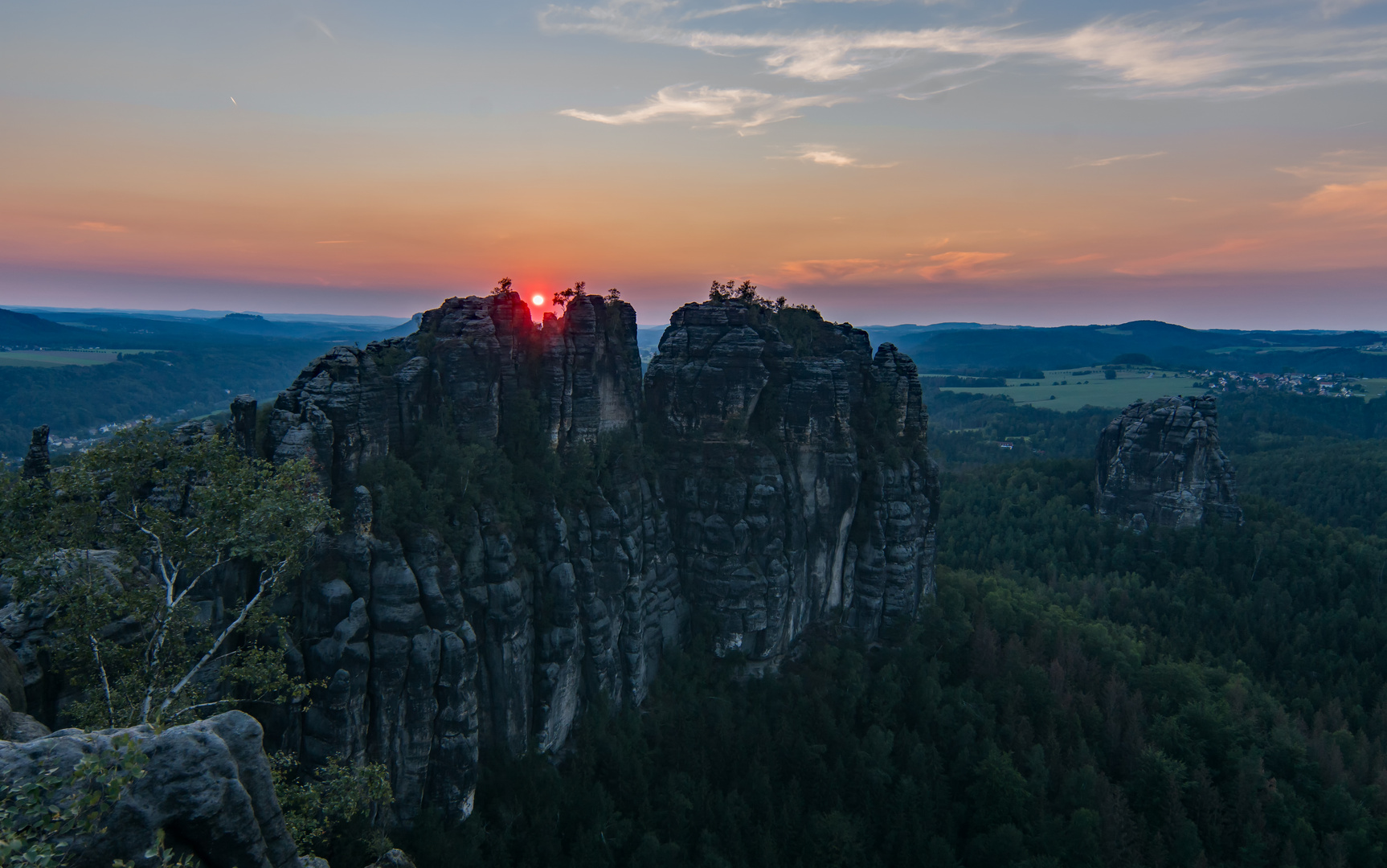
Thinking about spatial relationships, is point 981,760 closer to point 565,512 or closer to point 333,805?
point 565,512

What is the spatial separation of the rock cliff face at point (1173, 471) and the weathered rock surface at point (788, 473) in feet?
175

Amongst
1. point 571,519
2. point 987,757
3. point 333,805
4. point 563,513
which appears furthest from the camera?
point 571,519

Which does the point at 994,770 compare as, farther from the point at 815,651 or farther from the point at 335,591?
the point at 335,591

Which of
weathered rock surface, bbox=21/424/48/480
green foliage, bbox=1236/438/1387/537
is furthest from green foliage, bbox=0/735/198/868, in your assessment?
green foliage, bbox=1236/438/1387/537

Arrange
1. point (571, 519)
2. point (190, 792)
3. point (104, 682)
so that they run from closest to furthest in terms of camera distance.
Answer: point (190, 792) < point (104, 682) < point (571, 519)

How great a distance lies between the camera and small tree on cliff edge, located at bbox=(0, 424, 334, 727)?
64.6ft

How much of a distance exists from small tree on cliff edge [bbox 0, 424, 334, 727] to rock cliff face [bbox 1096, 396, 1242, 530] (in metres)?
104

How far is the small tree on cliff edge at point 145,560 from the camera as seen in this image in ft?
64.6

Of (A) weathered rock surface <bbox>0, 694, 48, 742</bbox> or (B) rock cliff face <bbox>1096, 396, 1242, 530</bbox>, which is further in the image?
(B) rock cliff face <bbox>1096, 396, 1242, 530</bbox>

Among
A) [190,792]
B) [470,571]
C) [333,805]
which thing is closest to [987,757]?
[470,571]

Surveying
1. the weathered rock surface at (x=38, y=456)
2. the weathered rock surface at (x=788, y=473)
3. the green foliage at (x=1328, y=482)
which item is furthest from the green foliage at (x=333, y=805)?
the green foliage at (x=1328, y=482)

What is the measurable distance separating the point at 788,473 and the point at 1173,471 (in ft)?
229

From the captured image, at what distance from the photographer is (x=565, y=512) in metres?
45.2

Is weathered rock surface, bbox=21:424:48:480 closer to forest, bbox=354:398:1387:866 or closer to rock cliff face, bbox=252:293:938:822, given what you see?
rock cliff face, bbox=252:293:938:822
